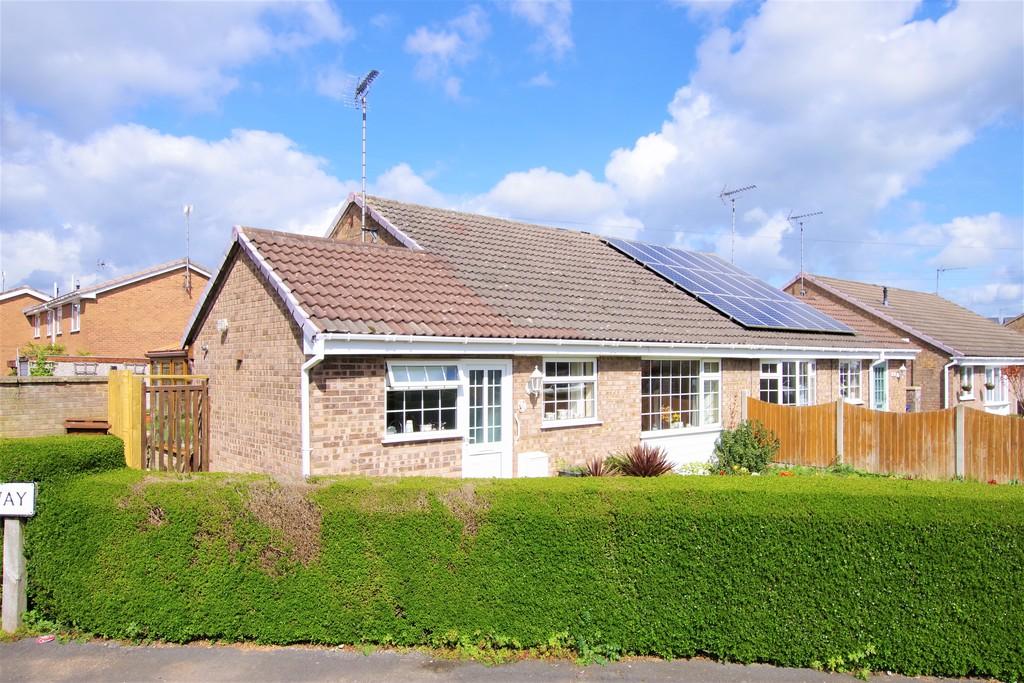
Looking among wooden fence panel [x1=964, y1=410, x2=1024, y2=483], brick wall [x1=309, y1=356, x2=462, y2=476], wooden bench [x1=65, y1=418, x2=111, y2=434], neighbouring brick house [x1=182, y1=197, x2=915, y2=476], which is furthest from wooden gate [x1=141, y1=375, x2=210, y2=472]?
wooden fence panel [x1=964, y1=410, x2=1024, y2=483]

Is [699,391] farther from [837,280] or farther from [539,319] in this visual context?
[837,280]

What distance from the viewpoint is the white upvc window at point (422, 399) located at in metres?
10.9

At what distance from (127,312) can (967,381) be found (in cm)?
3799

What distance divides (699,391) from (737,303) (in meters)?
4.26

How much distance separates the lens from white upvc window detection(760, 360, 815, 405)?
18.2 m

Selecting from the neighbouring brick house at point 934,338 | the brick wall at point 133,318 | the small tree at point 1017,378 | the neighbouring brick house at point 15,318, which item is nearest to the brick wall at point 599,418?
the neighbouring brick house at point 934,338

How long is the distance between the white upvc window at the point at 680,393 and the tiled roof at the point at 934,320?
51.8 feet

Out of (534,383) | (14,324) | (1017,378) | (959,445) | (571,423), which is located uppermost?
(14,324)

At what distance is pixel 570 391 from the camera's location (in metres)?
13.6

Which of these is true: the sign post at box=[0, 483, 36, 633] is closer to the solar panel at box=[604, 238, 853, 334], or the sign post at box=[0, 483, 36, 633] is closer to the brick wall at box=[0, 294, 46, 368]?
the solar panel at box=[604, 238, 853, 334]

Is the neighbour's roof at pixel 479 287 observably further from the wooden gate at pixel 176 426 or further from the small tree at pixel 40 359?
the small tree at pixel 40 359

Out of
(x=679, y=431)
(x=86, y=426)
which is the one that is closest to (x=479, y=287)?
(x=679, y=431)

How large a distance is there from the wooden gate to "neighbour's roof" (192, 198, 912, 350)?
1.69 metres

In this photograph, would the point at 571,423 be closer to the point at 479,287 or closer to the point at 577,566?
the point at 479,287
